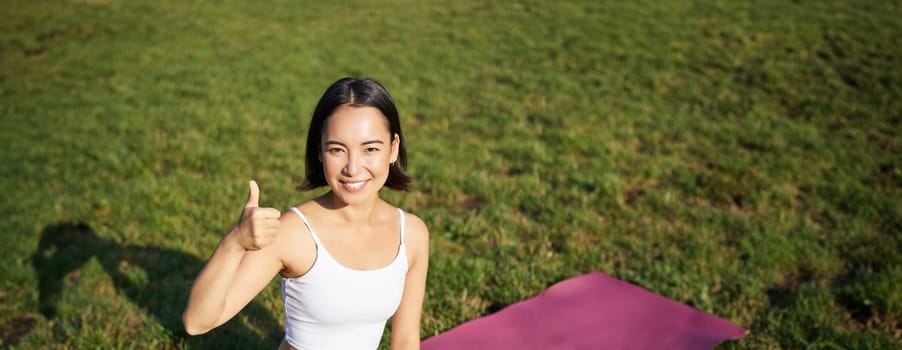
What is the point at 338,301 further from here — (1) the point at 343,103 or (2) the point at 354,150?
(1) the point at 343,103

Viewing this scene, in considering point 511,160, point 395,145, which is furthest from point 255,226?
point 511,160

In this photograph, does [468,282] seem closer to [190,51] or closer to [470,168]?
[470,168]

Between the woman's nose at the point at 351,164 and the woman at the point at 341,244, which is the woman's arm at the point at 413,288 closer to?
the woman at the point at 341,244

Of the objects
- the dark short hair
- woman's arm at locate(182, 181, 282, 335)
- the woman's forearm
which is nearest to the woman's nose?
the dark short hair

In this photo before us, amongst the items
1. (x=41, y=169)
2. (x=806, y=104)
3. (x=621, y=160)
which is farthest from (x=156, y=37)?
(x=806, y=104)

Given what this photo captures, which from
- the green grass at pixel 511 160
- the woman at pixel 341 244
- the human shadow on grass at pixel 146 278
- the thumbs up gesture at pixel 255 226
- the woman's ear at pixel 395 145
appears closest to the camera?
the thumbs up gesture at pixel 255 226

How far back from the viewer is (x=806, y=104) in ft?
29.8

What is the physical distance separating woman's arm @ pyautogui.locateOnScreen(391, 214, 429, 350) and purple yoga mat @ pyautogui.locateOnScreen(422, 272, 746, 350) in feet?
3.53

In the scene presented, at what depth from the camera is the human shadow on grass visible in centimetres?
421

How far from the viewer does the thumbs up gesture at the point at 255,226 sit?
2078mm

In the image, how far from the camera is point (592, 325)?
4559 millimetres

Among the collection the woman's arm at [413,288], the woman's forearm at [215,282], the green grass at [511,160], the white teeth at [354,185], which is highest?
the white teeth at [354,185]

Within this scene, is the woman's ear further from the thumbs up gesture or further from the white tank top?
the thumbs up gesture

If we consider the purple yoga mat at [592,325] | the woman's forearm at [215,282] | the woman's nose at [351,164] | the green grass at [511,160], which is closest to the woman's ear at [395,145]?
the woman's nose at [351,164]
